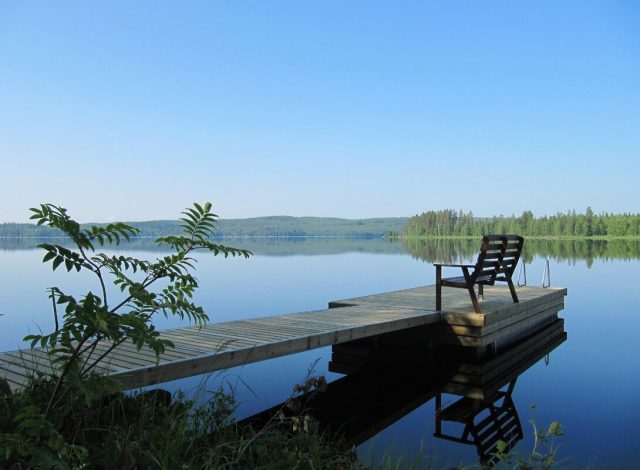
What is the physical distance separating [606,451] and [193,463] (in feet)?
14.3

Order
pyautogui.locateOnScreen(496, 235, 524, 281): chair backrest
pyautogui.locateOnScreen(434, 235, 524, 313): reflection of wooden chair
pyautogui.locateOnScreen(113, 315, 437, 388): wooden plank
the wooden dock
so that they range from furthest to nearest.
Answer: pyautogui.locateOnScreen(496, 235, 524, 281): chair backrest
pyautogui.locateOnScreen(434, 235, 524, 313): reflection of wooden chair
the wooden dock
pyautogui.locateOnScreen(113, 315, 437, 388): wooden plank

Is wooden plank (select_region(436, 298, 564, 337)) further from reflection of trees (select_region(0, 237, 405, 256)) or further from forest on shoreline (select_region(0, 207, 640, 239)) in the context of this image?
forest on shoreline (select_region(0, 207, 640, 239))

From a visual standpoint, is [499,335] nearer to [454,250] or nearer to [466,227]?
[454,250]

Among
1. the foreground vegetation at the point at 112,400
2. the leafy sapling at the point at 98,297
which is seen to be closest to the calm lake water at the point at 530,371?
the foreground vegetation at the point at 112,400

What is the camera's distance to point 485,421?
20.1ft

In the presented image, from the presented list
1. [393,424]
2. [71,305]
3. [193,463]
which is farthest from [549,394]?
[71,305]

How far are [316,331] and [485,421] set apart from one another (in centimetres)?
216

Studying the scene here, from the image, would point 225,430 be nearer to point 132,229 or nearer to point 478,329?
point 132,229

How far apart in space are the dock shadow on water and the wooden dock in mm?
416

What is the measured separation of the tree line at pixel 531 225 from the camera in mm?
108562

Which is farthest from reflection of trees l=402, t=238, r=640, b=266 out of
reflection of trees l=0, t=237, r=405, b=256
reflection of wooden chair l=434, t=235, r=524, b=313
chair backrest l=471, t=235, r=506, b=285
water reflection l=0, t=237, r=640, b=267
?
chair backrest l=471, t=235, r=506, b=285

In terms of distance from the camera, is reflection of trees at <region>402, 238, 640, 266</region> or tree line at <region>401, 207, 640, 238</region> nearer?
reflection of trees at <region>402, 238, 640, 266</region>

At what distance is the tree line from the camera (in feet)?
356

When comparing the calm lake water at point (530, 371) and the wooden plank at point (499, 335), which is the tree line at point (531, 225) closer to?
the calm lake water at point (530, 371)
